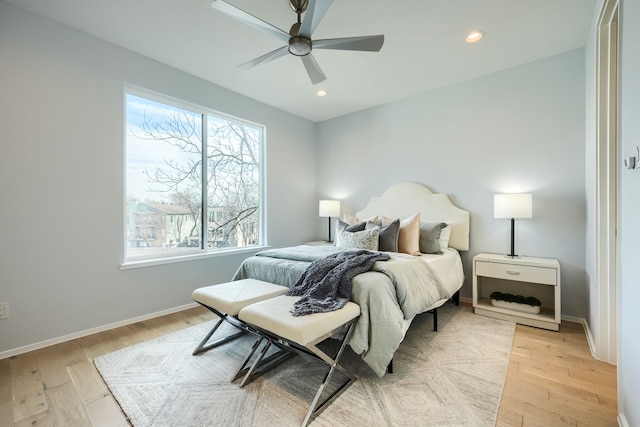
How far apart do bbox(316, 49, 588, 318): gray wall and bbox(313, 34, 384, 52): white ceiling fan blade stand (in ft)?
6.24

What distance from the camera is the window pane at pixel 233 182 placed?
11.9 feet

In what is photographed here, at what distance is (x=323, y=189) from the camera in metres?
4.86

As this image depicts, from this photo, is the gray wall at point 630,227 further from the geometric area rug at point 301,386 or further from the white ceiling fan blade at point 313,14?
the white ceiling fan blade at point 313,14

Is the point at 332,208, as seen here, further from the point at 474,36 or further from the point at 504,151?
the point at 474,36

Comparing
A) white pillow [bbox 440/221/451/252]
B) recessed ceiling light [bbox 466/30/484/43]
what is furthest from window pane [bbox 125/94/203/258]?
Result: recessed ceiling light [bbox 466/30/484/43]

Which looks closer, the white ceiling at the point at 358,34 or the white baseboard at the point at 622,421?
the white baseboard at the point at 622,421

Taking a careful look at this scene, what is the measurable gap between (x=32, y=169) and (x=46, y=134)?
0.31 meters

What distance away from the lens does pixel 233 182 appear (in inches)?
152

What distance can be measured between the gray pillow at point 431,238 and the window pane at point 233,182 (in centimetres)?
230

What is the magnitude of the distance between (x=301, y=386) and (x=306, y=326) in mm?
534

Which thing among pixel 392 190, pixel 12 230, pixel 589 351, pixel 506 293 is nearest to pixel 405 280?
pixel 589 351

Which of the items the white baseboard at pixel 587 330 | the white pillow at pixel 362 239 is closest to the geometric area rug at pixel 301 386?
the white baseboard at pixel 587 330

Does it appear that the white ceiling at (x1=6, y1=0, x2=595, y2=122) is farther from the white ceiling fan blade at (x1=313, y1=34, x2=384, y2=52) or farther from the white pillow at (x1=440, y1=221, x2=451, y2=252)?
the white pillow at (x1=440, y1=221, x2=451, y2=252)

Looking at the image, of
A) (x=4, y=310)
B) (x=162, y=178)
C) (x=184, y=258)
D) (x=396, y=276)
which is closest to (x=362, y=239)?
(x=396, y=276)
